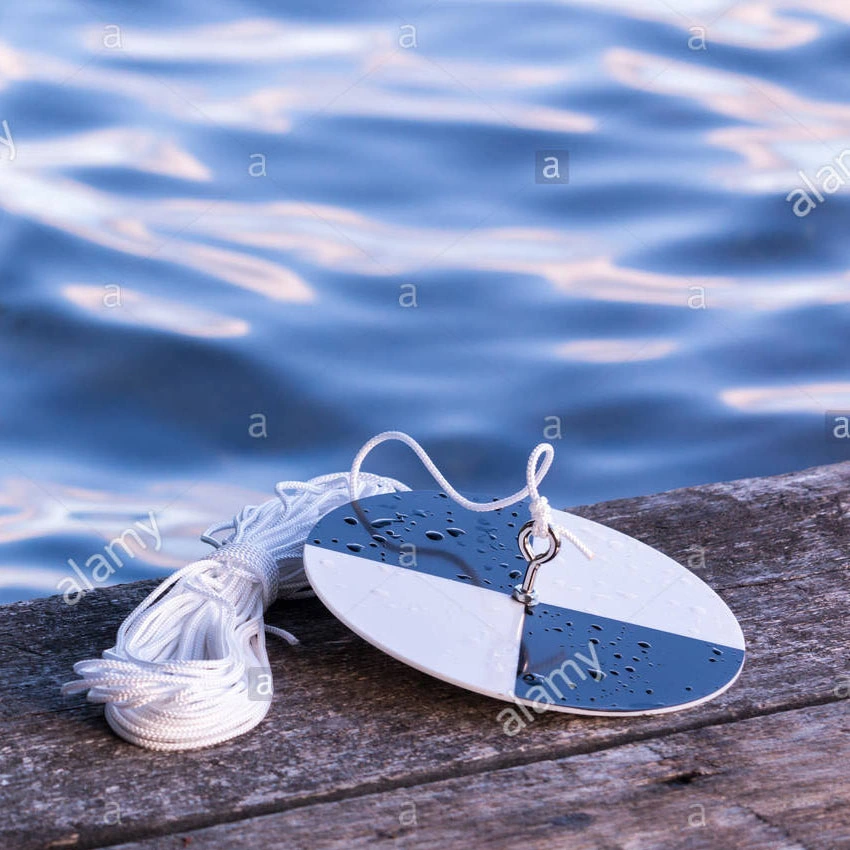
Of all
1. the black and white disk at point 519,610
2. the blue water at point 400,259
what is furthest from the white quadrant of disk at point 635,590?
the blue water at point 400,259

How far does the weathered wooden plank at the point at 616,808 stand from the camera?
88 cm

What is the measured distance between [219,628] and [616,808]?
0.35m

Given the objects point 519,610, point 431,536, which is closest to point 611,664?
point 519,610

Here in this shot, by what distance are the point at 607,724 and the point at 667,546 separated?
338 mm

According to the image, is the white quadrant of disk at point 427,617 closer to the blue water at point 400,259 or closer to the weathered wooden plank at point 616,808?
the weathered wooden plank at point 616,808

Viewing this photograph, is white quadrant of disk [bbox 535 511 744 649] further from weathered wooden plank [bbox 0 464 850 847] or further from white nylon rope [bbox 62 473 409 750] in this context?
white nylon rope [bbox 62 473 409 750]

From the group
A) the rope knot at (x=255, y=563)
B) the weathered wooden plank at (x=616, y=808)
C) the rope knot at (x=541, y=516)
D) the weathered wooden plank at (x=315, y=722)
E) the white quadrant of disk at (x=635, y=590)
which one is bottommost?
the weathered wooden plank at (x=616, y=808)

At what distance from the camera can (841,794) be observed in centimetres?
93

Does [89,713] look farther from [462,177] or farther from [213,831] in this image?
[462,177]

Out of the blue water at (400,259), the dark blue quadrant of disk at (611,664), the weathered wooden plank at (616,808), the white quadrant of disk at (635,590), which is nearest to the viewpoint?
the weathered wooden plank at (616,808)

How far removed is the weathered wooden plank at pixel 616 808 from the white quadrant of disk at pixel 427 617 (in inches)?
3.6

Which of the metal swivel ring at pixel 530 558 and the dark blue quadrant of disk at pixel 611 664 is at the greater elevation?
the metal swivel ring at pixel 530 558

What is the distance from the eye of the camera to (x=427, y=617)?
1059 millimetres

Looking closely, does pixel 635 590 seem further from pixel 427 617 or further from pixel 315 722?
pixel 315 722
